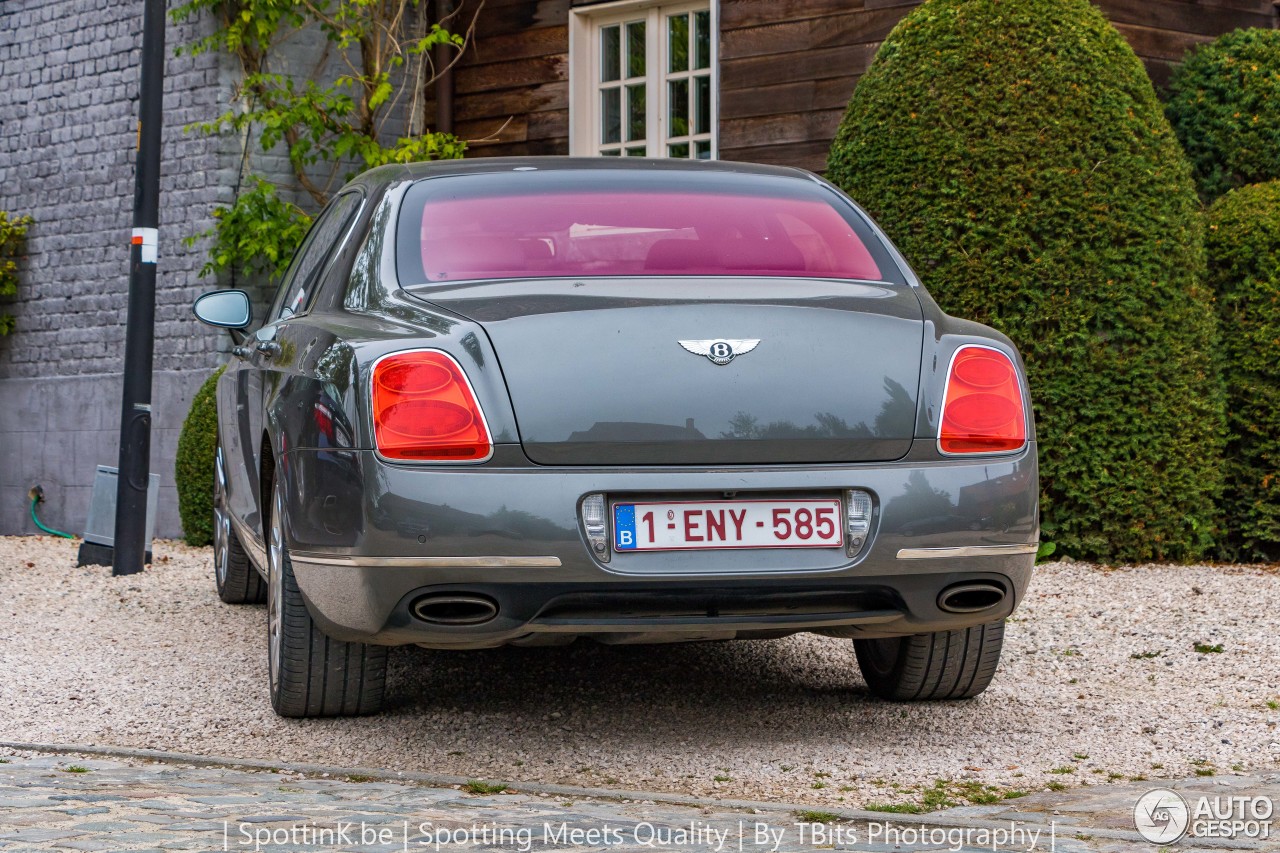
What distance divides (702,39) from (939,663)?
7446mm

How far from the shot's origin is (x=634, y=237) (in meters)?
4.64

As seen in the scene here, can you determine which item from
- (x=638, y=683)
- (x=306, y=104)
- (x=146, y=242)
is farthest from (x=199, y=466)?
(x=638, y=683)

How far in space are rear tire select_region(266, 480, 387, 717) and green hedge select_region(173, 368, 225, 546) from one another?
564cm

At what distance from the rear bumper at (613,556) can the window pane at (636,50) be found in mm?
8176

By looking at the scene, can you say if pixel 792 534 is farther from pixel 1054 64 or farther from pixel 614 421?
pixel 1054 64

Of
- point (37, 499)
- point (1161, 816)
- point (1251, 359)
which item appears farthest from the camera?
point (37, 499)

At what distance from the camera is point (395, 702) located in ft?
15.8

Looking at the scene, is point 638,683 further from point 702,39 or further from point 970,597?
point 702,39

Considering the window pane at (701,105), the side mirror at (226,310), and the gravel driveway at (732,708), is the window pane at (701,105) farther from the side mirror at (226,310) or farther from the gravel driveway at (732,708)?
the side mirror at (226,310)

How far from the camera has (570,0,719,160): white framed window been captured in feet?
37.3

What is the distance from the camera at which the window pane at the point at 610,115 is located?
38.8 feet

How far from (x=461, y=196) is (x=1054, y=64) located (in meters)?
4.18

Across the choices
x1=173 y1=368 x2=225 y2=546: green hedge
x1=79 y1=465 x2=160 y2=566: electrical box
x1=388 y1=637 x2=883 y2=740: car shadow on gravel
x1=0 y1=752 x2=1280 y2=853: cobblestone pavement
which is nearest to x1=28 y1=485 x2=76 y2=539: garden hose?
x1=173 y1=368 x2=225 y2=546: green hedge

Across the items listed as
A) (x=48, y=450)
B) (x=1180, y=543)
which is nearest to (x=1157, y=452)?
(x=1180, y=543)
